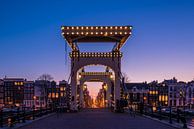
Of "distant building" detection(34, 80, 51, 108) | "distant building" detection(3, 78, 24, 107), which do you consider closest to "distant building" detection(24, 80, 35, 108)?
"distant building" detection(3, 78, 24, 107)

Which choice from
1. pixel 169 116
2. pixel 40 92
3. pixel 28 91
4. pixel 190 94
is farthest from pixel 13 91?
pixel 169 116

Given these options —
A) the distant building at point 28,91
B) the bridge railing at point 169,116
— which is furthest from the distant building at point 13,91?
the bridge railing at point 169,116

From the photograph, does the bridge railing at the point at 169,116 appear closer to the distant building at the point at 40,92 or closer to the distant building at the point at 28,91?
the distant building at the point at 40,92

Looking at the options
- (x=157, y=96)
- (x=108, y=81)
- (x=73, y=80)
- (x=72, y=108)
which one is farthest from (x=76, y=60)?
(x=157, y=96)

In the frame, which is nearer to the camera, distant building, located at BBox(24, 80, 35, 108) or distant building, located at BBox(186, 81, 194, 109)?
distant building, located at BBox(186, 81, 194, 109)

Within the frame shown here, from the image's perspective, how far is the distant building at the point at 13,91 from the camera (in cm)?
14438

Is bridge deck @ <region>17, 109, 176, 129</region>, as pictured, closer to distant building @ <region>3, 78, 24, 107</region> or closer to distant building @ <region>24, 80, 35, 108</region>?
distant building @ <region>3, 78, 24, 107</region>

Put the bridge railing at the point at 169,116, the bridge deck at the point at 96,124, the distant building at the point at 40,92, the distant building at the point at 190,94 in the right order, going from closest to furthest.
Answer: the bridge deck at the point at 96,124 < the bridge railing at the point at 169,116 < the distant building at the point at 190,94 < the distant building at the point at 40,92

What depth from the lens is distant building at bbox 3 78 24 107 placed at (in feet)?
474

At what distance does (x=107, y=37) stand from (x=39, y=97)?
108037mm

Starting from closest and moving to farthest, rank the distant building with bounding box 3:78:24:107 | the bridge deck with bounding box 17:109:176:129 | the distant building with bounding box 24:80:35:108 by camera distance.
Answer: the bridge deck with bounding box 17:109:176:129
the distant building with bounding box 3:78:24:107
the distant building with bounding box 24:80:35:108

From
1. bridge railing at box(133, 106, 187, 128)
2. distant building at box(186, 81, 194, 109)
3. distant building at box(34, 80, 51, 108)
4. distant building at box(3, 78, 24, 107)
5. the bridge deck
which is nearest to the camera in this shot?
the bridge deck

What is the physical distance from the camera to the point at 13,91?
479 feet

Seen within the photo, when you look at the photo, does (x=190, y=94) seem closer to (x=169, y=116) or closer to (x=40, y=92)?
(x=40, y=92)
